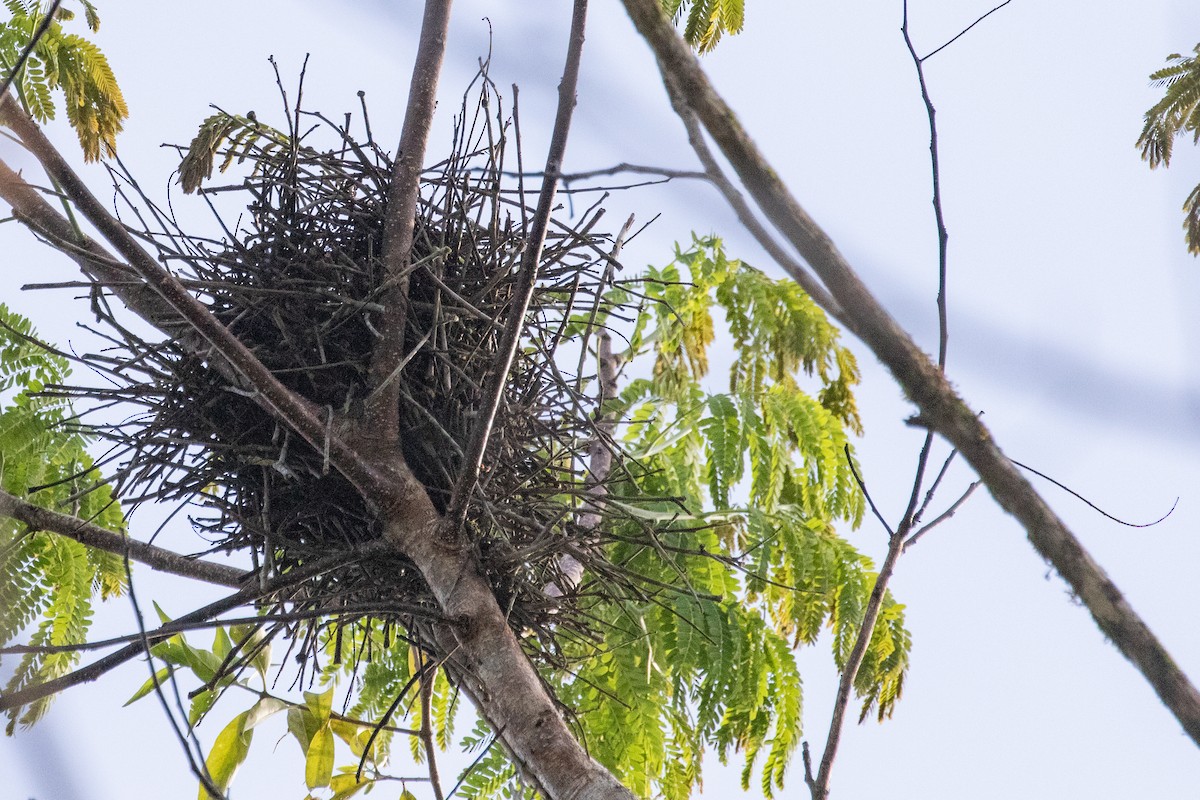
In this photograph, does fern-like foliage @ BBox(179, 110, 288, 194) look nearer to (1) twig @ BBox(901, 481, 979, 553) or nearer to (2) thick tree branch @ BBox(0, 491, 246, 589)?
(2) thick tree branch @ BBox(0, 491, 246, 589)

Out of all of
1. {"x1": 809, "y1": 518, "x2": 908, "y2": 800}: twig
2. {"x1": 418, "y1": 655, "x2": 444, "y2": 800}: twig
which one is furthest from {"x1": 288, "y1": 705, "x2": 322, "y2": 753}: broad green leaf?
{"x1": 809, "y1": 518, "x2": 908, "y2": 800}: twig

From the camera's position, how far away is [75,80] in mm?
3109

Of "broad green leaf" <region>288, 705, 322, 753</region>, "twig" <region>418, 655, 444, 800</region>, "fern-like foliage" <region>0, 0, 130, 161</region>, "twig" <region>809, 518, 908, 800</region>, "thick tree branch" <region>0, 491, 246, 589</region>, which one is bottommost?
"twig" <region>809, 518, 908, 800</region>

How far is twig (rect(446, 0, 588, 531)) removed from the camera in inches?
57.3

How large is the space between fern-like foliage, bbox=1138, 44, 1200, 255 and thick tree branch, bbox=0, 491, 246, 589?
282cm

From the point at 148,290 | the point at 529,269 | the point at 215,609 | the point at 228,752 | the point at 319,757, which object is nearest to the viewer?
the point at 529,269

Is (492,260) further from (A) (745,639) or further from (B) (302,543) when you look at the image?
(A) (745,639)

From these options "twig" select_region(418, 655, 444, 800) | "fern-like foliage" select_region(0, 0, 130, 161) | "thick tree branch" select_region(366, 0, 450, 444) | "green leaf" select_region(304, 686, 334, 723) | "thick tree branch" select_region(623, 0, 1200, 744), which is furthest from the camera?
"fern-like foliage" select_region(0, 0, 130, 161)

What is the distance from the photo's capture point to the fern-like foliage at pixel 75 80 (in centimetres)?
308

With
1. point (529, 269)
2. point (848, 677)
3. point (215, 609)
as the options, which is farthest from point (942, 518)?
point (215, 609)

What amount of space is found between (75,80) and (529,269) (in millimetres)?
2197

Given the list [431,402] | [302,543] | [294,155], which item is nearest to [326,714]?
[302,543]

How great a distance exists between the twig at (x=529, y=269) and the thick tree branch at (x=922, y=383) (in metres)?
0.38

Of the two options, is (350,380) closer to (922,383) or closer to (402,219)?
(402,219)
